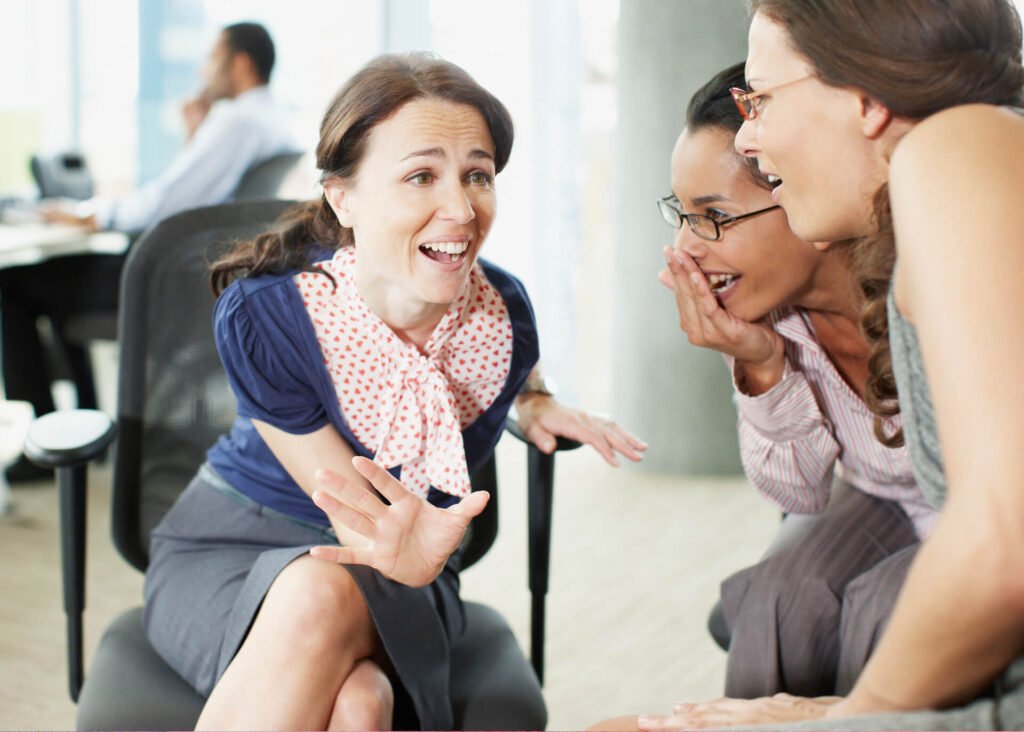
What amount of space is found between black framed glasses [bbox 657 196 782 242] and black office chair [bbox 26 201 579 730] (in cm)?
35

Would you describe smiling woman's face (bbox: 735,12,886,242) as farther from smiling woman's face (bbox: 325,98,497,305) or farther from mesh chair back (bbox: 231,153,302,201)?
mesh chair back (bbox: 231,153,302,201)

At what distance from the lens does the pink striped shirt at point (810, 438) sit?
1.62m

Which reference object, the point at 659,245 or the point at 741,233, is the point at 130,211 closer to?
the point at 659,245

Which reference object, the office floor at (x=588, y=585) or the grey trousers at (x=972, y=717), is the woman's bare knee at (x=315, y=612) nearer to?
the grey trousers at (x=972, y=717)

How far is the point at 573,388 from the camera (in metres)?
4.19

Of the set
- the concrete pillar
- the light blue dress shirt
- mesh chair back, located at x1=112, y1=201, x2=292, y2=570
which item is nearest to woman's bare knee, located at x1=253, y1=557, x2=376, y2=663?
mesh chair back, located at x1=112, y1=201, x2=292, y2=570

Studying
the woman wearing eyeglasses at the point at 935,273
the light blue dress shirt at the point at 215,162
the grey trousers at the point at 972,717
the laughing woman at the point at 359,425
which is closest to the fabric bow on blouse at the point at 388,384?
the laughing woman at the point at 359,425

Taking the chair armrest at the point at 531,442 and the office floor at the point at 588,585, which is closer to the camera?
the chair armrest at the point at 531,442

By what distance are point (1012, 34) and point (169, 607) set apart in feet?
3.86

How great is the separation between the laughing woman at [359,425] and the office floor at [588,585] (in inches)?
34.5

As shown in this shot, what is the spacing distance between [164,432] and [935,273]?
1.21 metres

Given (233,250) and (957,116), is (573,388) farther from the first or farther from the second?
(957,116)

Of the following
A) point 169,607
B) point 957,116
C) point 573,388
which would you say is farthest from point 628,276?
point 957,116

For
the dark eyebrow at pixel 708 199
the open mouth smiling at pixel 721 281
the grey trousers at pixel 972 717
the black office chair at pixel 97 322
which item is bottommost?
the black office chair at pixel 97 322
